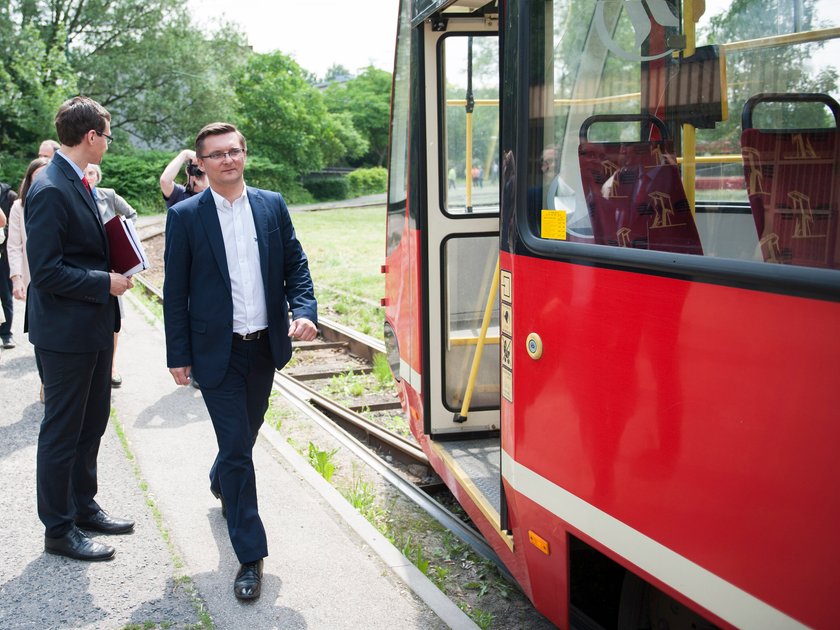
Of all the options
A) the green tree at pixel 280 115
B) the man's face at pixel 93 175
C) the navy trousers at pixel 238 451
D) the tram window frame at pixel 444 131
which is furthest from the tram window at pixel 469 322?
the green tree at pixel 280 115

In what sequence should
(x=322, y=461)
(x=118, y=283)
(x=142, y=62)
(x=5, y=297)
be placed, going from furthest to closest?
(x=142, y=62)
(x=5, y=297)
(x=322, y=461)
(x=118, y=283)

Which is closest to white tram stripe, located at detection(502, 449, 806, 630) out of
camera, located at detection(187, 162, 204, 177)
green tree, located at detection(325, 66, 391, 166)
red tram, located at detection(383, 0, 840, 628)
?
red tram, located at detection(383, 0, 840, 628)

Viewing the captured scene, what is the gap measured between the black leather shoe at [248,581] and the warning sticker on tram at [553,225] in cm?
204

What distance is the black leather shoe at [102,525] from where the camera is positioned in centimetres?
438

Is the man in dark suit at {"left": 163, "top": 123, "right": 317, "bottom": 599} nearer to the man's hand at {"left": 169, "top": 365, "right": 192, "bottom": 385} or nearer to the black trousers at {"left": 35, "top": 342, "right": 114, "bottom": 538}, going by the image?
the man's hand at {"left": 169, "top": 365, "right": 192, "bottom": 385}

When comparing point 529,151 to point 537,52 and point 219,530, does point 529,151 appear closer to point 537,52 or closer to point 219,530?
point 537,52

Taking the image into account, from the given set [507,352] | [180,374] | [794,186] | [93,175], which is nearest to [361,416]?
[93,175]

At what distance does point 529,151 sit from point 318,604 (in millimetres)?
2176

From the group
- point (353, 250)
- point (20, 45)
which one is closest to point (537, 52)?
point (353, 250)

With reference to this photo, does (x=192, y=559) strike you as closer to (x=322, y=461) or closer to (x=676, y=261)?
(x=322, y=461)

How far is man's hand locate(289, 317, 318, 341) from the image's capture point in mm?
3797

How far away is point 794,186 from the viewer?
2.44 m

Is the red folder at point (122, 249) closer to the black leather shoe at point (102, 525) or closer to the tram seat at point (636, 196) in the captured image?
the black leather shoe at point (102, 525)

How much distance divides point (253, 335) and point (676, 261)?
6.97ft
